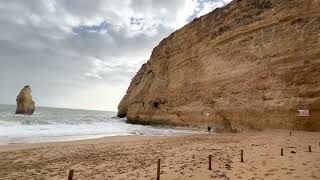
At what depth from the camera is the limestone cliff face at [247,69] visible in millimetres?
25922

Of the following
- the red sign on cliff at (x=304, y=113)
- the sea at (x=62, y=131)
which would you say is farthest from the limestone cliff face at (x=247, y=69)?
the sea at (x=62, y=131)

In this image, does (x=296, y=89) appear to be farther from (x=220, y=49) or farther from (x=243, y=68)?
(x=220, y=49)

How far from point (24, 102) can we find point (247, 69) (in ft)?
227

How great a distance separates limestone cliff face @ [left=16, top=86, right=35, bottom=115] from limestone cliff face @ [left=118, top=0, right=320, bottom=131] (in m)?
47.4

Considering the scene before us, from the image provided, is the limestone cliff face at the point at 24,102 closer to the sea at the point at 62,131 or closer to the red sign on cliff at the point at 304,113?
the sea at the point at 62,131

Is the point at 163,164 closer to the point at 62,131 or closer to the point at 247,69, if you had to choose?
the point at 62,131

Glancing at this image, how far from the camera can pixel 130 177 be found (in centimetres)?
1086

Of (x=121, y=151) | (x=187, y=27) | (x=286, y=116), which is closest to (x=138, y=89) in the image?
(x=187, y=27)

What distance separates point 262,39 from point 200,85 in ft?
38.4

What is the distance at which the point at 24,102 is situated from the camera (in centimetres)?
8319

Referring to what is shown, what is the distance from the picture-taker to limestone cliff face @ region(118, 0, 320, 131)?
25.9 m

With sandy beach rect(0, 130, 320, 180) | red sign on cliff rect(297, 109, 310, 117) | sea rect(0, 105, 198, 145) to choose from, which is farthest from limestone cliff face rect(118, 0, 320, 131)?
sandy beach rect(0, 130, 320, 180)

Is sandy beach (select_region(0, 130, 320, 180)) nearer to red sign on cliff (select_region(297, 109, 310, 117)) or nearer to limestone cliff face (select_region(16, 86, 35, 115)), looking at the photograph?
red sign on cliff (select_region(297, 109, 310, 117))

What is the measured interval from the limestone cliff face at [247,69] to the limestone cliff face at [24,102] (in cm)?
4741
